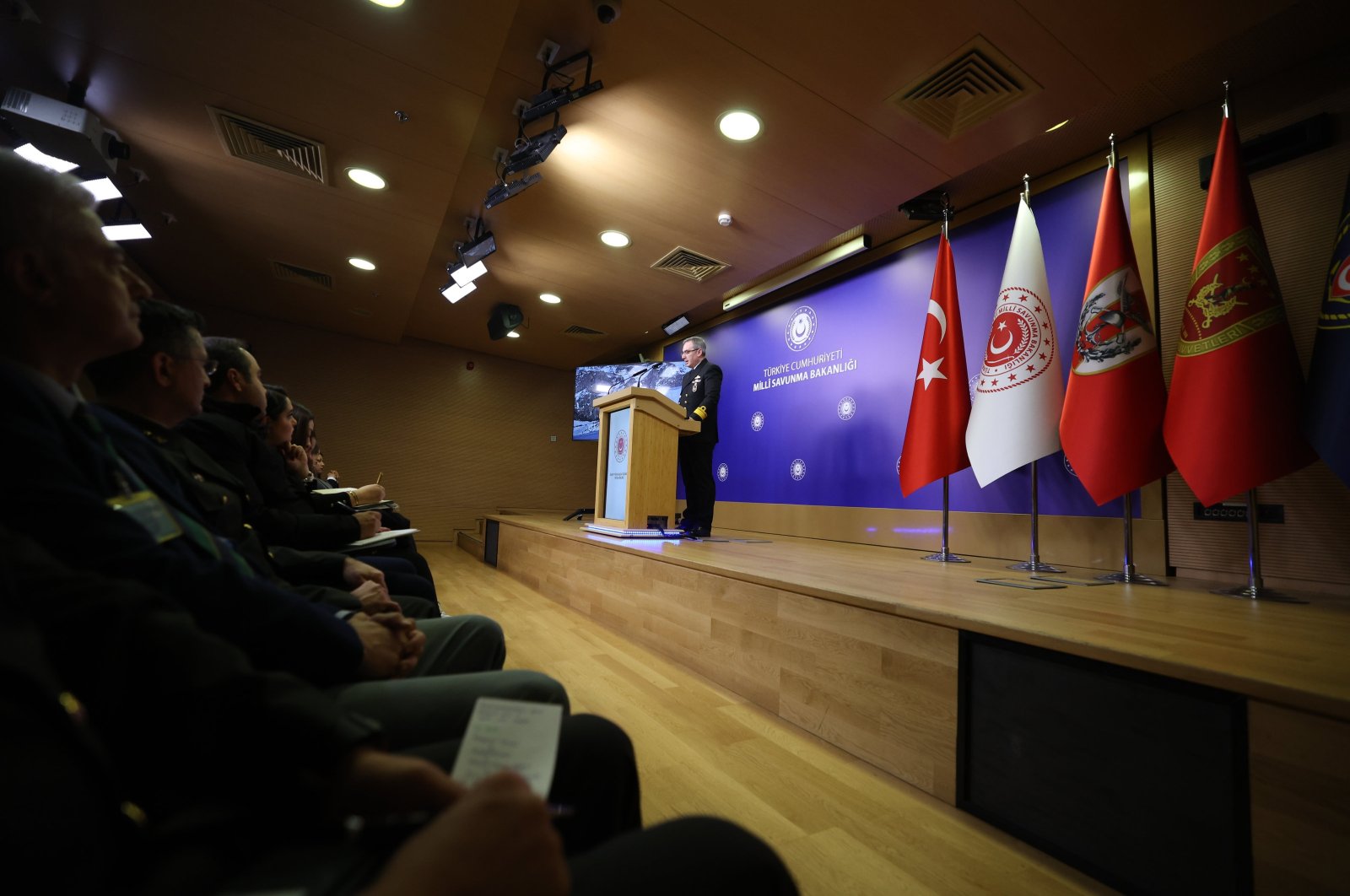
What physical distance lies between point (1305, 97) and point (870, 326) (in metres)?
2.40

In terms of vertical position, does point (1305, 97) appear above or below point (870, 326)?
above

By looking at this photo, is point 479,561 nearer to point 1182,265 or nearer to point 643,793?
point 643,793

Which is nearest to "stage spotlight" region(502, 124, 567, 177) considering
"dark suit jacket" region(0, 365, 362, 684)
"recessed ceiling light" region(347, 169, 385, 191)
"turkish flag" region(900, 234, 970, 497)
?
"recessed ceiling light" region(347, 169, 385, 191)

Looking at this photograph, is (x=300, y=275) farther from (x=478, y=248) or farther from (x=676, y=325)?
(x=676, y=325)

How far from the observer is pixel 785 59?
2.45m

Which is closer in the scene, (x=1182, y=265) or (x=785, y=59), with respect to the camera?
(x=785, y=59)

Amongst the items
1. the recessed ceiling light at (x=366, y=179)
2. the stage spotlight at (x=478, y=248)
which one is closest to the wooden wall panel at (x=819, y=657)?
the stage spotlight at (x=478, y=248)

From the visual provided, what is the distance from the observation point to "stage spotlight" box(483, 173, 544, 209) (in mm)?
3150

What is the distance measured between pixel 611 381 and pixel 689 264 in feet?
9.31

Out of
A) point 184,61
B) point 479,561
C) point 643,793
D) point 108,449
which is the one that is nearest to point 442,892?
point 108,449

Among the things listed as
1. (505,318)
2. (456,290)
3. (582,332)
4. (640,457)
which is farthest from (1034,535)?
(582,332)

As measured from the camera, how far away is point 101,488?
2.10 feet

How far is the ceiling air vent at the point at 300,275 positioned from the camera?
16.2ft

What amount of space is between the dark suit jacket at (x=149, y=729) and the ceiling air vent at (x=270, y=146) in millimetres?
3388
